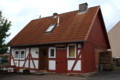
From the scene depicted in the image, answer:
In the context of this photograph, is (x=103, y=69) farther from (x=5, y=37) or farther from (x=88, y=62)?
(x=5, y=37)

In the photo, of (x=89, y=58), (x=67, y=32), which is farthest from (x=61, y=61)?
(x=67, y=32)

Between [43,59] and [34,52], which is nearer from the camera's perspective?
[43,59]

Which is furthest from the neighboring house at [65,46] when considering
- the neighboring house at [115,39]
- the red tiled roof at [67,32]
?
the neighboring house at [115,39]

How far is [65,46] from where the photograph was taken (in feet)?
43.5

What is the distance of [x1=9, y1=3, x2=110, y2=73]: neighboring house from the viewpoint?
41.4 ft

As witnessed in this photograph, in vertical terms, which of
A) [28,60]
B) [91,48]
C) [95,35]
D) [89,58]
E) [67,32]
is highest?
[67,32]

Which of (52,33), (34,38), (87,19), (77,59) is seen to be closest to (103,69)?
(77,59)

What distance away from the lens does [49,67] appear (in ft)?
46.4

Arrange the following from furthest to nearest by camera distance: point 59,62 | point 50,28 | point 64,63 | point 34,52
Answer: point 50,28 → point 34,52 → point 59,62 → point 64,63

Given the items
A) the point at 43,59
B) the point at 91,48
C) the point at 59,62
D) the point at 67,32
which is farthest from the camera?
the point at 43,59

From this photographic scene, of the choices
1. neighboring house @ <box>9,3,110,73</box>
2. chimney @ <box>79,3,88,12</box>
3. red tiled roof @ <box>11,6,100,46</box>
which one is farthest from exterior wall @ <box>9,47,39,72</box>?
chimney @ <box>79,3,88,12</box>

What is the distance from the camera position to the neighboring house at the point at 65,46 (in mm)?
12633

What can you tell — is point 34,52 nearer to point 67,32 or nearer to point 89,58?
point 67,32

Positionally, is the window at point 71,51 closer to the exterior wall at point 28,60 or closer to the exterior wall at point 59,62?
the exterior wall at point 59,62
